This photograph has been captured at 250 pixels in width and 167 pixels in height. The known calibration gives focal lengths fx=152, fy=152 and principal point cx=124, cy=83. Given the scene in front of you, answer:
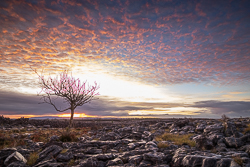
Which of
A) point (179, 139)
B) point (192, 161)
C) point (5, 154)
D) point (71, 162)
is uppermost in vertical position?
point (192, 161)

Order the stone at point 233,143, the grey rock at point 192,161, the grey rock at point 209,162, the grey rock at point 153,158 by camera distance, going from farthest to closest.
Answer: the stone at point 233,143 < the grey rock at point 153,158 < the grey rock at point 192,161 < the grey rock at point 209,162

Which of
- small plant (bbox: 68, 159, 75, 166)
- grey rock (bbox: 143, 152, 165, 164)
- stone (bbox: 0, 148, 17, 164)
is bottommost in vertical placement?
small plant (bbox: 68, 159, 75, 166)

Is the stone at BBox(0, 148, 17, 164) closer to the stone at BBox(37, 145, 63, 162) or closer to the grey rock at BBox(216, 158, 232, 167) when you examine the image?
the stone at BBox(37, 145, 63, 162)

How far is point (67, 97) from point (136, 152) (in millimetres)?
17214

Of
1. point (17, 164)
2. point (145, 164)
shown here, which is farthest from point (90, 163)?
point (17, 164)

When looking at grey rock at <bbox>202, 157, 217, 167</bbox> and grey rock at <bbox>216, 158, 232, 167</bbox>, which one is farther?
grey rock at <bbox>202, 157, 217, 167</bbox>

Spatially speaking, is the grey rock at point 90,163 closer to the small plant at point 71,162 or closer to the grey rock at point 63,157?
the small plant at point 71,162

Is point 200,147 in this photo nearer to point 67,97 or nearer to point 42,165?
point 42,165

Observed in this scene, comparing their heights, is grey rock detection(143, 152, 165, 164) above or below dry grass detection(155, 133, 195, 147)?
above

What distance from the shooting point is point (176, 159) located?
27.1 feet

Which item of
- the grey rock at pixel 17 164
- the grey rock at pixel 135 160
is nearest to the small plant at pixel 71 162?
the grey rock at pixel 17 164

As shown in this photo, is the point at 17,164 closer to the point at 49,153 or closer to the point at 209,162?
the point at 49,153

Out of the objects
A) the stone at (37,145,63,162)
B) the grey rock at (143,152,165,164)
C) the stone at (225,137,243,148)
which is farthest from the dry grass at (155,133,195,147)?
the stone at (37,145,63,162)

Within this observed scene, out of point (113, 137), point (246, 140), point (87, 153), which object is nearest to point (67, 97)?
point (113, 137)
